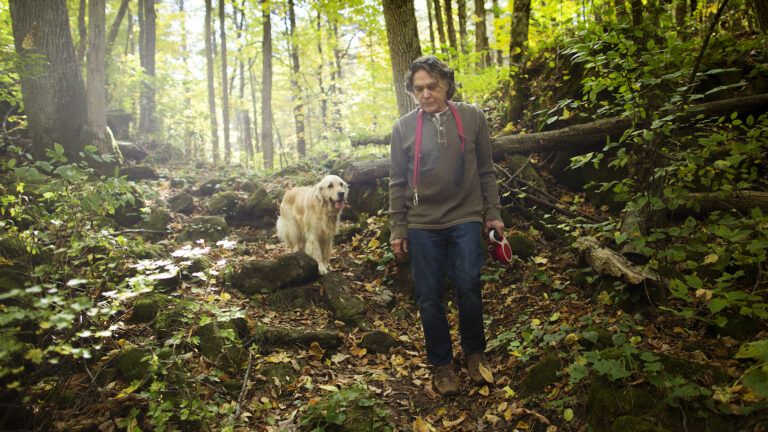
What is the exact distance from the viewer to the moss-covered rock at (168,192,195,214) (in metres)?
8.24

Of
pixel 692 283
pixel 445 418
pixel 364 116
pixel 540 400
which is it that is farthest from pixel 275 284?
pixel 364 116

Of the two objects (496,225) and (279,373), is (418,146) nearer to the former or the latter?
(496,225)

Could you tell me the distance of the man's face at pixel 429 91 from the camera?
328 cm

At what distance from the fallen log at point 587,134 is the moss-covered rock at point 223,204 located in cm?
507

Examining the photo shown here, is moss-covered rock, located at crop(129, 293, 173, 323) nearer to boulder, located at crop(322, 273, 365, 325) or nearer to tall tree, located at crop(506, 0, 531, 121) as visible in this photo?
boulder, located at crop(322, 273, 365, 325)

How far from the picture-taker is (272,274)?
5176 mm

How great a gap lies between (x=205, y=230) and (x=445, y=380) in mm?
5034

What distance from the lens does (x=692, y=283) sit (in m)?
2.41

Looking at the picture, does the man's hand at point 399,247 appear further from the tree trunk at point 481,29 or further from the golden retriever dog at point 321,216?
the tree trunk at point 481,29

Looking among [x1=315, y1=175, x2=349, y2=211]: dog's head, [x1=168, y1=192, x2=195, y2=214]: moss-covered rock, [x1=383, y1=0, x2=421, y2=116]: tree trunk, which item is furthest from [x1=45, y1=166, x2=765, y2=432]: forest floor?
[x1=168, y1=192, x2=195, y2=214]: moss-covered rock

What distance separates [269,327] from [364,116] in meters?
13.0

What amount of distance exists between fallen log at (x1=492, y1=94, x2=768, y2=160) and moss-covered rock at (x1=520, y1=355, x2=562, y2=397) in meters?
2.88

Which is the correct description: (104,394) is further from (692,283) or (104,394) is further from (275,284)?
(692,283)

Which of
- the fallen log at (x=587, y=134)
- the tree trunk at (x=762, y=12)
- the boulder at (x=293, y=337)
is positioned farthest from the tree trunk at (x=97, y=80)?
the tree trunk at (x=762, y=12)
